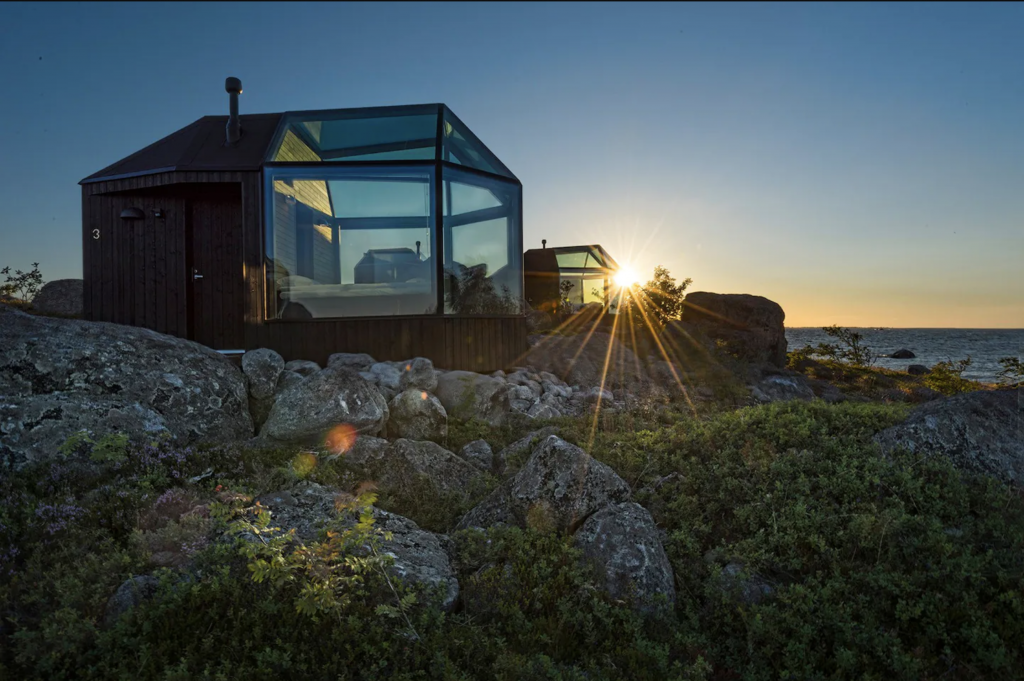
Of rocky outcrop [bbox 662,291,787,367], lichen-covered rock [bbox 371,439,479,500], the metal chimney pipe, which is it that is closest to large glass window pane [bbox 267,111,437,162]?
the metal chimney pipe

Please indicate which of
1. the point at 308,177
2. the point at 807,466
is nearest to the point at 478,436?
the point at 807,466

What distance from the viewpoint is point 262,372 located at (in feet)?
25.2

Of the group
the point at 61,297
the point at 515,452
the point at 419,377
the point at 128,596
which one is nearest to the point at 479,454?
the point at 515,452

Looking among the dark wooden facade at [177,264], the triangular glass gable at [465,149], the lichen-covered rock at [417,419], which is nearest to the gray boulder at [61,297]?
the dark wooden facade at [177,264]

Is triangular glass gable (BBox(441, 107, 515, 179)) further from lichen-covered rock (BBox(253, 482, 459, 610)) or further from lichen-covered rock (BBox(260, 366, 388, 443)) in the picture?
lichen-covered rock (BBox(253, 482, 459, 610))

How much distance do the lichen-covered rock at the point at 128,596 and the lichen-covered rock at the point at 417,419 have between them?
3.58 metres

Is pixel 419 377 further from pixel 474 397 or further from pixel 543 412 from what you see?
pixel 543 412

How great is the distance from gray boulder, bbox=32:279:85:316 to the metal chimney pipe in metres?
11.0

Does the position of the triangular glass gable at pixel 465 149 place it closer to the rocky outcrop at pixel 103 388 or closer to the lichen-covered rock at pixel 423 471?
the rocky outcrop at pixel 103 388

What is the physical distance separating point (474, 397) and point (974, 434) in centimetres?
574

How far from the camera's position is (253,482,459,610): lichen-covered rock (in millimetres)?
3795

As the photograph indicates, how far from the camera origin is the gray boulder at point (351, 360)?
9.18 metres

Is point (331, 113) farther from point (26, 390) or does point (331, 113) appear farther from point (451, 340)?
point (26, 390)

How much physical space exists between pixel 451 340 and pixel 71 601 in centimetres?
722
